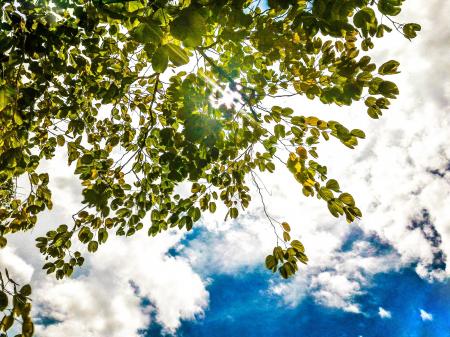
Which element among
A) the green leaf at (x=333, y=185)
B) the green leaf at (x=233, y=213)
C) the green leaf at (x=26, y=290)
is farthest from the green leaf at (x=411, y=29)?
the green leaf at (x=26, y=290)

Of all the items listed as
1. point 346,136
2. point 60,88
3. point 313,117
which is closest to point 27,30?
point 60,88

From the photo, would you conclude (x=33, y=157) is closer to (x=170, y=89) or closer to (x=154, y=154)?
(x=154, y=154)

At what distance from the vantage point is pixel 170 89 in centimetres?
265

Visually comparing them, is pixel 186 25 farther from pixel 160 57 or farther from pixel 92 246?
pixel 92 246

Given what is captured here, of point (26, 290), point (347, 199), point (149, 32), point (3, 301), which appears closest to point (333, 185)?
point (347, 199)

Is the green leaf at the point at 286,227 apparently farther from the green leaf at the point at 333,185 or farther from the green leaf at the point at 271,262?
the green leaf at the point at 333,185

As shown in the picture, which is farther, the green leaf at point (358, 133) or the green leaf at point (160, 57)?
Result: the green leaf at point (358, 133)

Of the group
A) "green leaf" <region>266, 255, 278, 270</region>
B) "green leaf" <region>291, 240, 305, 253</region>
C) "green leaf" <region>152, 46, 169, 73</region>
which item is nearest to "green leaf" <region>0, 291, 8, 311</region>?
"green leaf" <region>152, 46, 169, 73</region>

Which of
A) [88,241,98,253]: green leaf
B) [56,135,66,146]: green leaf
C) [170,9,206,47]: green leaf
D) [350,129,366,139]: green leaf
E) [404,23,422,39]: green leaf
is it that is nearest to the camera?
[170,9,206,47]: green leaf

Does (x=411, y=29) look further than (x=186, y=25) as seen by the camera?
Yes

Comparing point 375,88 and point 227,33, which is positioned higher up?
point 227,33

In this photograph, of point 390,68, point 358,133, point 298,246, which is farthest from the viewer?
point 298,246

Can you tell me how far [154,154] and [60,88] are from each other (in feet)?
4.42

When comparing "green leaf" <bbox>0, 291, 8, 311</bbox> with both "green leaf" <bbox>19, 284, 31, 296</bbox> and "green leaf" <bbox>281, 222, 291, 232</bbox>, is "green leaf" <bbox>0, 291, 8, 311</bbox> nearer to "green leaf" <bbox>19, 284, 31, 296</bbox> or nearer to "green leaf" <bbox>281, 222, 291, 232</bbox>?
"green leaf" <bbox>19, 284, 31, 296</bbox>
